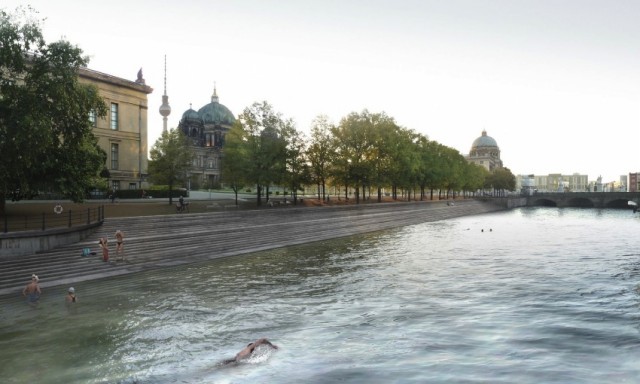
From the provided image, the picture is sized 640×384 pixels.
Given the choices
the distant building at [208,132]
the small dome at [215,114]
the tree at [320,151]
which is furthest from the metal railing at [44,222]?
the small dome at [215,114]

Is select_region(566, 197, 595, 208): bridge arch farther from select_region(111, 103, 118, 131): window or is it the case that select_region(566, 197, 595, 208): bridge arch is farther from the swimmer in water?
the swimmer in water

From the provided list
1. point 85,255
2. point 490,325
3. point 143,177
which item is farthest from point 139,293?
point 143,177

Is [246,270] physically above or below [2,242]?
below

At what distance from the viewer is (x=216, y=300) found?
949 inches

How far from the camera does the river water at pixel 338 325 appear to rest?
1519 cm

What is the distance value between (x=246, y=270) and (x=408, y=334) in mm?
15742

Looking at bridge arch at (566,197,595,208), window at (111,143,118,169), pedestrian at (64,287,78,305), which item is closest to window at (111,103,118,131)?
window at (111,143,118,169)

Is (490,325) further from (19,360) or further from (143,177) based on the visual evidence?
(143,177)

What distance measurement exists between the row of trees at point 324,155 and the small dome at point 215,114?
82.1 meters

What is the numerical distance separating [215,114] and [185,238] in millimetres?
144887

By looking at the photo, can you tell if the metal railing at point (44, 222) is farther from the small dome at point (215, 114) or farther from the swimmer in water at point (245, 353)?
the small dome at point (215, 114)

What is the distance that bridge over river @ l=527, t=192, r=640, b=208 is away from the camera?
154 metres

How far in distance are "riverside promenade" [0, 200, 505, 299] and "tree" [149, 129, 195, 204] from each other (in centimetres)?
1206

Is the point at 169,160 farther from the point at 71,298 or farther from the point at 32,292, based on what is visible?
the point at 71,298
